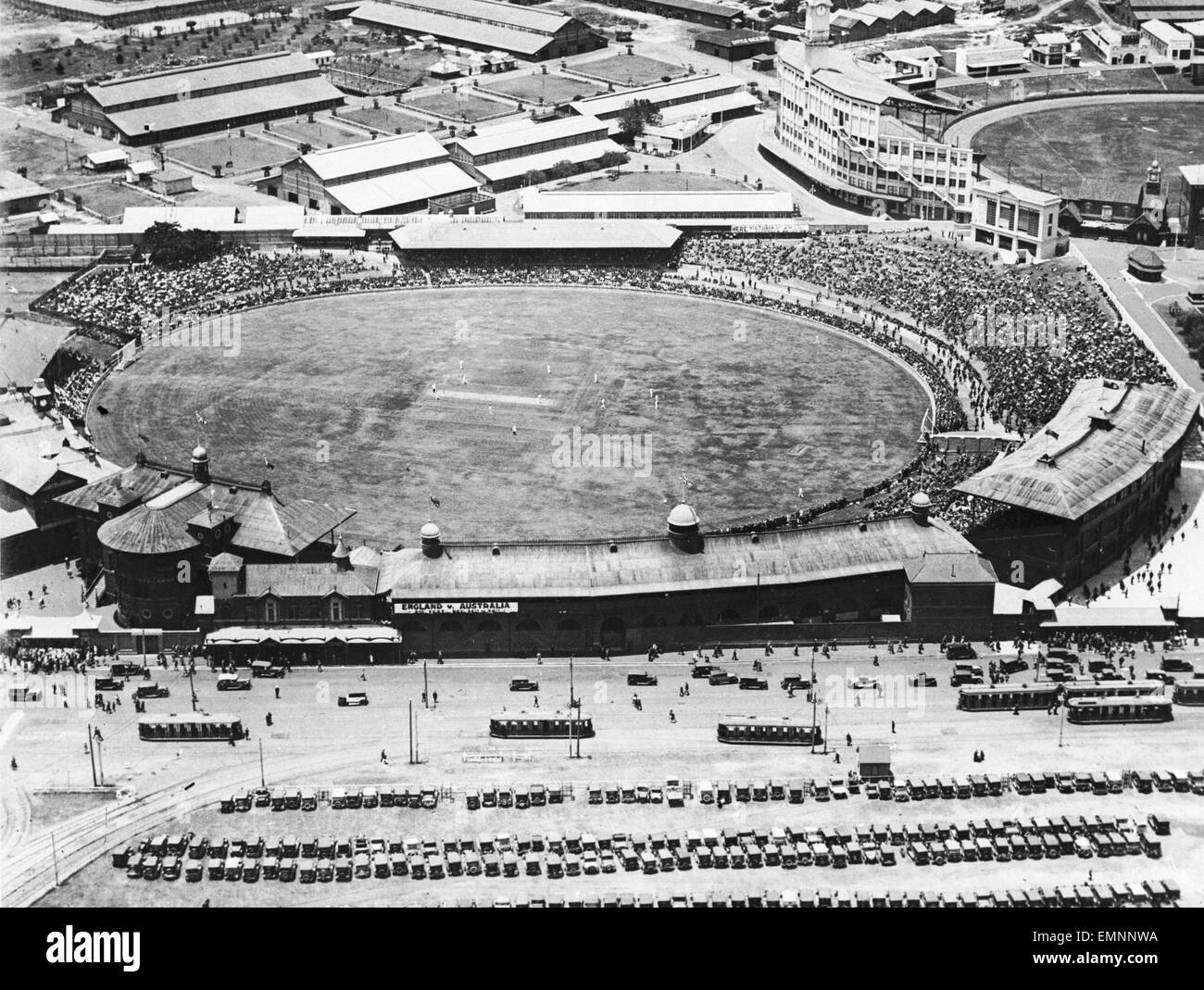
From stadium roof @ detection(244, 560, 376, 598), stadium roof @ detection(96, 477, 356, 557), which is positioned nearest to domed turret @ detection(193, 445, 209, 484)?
stadium roof @ detection(96, 477, 356, 557)

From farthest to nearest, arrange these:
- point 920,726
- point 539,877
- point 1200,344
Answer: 1. point 1200,344
2. point 920,726
3. point 539,877

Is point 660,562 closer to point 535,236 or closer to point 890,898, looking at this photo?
point 890,898

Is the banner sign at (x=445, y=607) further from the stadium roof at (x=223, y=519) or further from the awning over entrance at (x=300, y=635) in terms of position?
the stadium roof at (x=223, y=519)

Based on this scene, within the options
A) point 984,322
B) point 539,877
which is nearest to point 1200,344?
point 984,322

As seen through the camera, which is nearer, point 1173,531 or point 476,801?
point 476,801

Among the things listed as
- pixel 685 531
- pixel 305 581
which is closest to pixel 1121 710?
pixel 685 531

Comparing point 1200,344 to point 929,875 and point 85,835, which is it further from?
point 85,835

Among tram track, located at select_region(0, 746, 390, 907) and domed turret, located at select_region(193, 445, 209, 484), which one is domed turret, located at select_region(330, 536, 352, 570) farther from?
tram track, located at select_region(0, 746, 390, 907)
